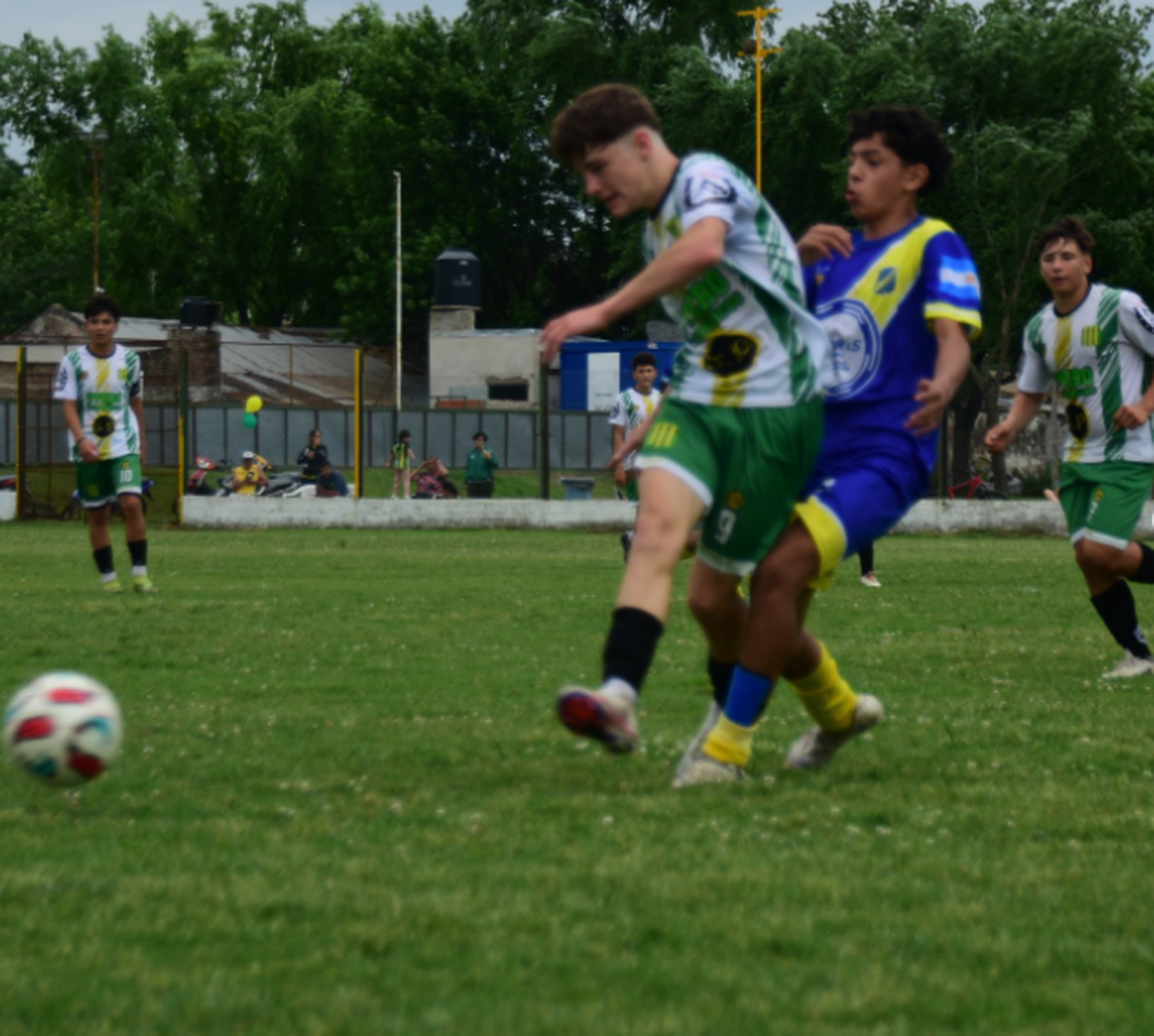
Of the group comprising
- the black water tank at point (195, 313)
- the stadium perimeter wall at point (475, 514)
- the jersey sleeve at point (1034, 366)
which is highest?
the black water tank at point (195, 313)

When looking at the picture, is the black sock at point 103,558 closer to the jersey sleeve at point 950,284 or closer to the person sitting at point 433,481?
the jersey sleeve at point 950,284

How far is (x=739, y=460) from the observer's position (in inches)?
221

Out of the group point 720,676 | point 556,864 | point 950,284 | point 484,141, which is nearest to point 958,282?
point 950,284

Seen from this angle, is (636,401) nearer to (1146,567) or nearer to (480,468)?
(1146,567)

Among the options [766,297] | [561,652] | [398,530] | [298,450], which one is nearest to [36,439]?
[398,530]

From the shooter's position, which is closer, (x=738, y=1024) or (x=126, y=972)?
(x=738, y=1024)

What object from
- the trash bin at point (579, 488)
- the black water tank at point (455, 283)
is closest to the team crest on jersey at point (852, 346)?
the trash bin at point (579, 488)

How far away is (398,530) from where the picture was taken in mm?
29234

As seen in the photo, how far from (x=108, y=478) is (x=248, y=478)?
18.3 meters

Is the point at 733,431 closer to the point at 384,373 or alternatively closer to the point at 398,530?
the point at 398,530

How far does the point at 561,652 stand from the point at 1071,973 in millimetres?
6729

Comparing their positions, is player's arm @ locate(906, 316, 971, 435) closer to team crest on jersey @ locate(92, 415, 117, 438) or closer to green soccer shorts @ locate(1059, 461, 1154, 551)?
green soccer shorts @ locate(1059, 461, 1154, 551)

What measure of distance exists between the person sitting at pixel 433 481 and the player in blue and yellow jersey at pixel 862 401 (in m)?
25.9

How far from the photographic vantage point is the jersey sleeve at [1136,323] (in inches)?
369
